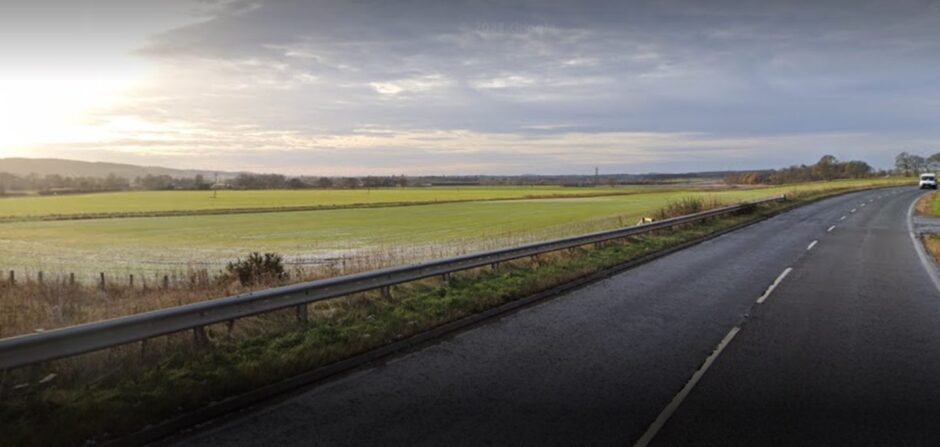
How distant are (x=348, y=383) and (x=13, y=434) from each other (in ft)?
9.05

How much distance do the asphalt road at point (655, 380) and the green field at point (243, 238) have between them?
10204 millimetres

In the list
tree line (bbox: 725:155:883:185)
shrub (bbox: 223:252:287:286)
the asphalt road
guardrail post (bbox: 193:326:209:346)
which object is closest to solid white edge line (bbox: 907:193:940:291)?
the asphalt road

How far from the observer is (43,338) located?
18.0 ft

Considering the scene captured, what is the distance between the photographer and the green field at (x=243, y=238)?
2684 cm

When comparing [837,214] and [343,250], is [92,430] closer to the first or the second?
[343,250]

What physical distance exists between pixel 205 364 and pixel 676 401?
473cm

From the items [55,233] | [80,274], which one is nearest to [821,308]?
[80,274]

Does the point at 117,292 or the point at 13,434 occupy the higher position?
the point at 13,434

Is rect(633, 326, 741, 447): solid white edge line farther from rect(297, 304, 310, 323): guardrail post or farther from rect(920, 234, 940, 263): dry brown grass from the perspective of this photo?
rect(920, 234, 940, 263): dry brown grass

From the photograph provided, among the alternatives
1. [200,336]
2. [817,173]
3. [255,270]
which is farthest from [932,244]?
[817,173]

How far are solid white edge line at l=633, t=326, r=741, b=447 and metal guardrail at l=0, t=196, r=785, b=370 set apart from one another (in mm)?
4875

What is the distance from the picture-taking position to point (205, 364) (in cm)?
666

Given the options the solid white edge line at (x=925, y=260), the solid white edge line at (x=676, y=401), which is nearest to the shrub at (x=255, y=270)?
the solid white edge line at (x=676, y=401)

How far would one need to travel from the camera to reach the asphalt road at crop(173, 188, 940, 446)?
5.09 metres
